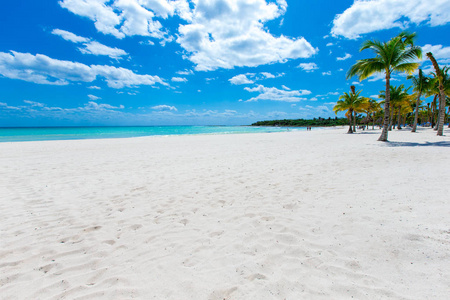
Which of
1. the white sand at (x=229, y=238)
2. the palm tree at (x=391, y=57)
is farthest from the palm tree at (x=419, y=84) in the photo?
the white sand at (x=229, y=238)

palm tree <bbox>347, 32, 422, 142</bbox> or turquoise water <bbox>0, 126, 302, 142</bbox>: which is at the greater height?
palm tree <bbox>347, 32, 422, 142</bbox>

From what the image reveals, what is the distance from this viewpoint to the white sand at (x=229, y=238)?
2.23 m

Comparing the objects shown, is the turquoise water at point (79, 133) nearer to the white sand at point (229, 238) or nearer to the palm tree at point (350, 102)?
the palm tree at point (350, 102)

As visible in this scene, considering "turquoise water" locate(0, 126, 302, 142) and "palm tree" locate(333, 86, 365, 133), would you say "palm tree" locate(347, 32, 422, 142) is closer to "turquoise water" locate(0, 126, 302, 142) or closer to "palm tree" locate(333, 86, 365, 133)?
"palm tree" locate(333, 86, 365, 133)

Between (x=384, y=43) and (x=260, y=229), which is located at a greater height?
(x=384, y=43)

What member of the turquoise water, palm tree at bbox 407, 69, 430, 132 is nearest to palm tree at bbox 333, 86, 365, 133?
palm tree at bbox 407, 69, 430, 132

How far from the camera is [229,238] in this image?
10.4 ft

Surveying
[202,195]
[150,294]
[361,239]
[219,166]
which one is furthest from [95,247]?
[219,166]

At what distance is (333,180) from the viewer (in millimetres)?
5973

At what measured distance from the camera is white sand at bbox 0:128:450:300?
223 centimetres

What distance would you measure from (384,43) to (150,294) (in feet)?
64.2

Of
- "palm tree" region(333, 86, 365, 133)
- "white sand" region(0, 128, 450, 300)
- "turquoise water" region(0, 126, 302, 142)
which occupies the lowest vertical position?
"white sand" region(0, 128, 450, 300)

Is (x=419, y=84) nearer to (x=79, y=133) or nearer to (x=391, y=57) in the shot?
(x=391, y=57)

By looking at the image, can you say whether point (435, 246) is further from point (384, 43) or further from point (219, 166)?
point (384, 43)
